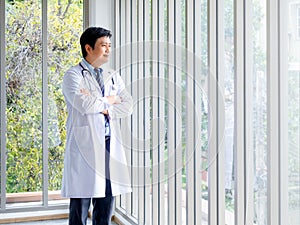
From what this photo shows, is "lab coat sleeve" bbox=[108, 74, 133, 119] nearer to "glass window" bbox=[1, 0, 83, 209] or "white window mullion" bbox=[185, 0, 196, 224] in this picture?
"white window mullion" bbox=[185, 0, 196, 224]

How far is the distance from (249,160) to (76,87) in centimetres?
120

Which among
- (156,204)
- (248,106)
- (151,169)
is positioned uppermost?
(248,106)

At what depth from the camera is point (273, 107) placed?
1.66 metres

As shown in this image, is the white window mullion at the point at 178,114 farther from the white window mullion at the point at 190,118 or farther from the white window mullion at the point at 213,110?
the white window mullion at the point at 213,110

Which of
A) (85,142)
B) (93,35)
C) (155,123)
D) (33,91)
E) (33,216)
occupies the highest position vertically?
(93,35)

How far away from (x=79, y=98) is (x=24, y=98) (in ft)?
4.62

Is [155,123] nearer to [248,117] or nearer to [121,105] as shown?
[121,105]

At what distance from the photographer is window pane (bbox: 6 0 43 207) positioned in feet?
12.2

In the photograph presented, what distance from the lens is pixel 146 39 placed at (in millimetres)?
3055

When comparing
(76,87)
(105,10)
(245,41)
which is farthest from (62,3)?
(245,41)

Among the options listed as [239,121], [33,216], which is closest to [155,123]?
[239,121]

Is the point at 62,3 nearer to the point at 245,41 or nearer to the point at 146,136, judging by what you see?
the point at 146,136

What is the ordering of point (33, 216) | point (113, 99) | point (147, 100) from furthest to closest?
point (33, 216), point (147, 100), point (113, 99)

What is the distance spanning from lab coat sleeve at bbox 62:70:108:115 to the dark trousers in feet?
0.80
